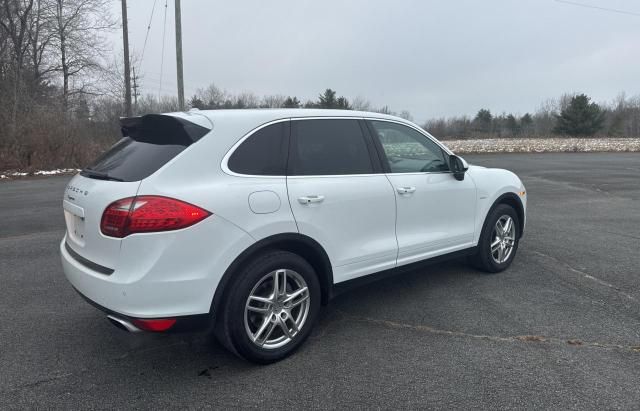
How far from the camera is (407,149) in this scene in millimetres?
4242

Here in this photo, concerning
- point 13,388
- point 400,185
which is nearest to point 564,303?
point 400,185

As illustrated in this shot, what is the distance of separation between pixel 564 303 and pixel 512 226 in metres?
1.18

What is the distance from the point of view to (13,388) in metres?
2.93

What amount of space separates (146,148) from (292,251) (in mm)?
1204

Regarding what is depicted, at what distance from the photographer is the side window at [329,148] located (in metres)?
3.41

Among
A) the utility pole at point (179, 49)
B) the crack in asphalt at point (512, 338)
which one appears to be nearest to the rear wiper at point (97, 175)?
the crack in asphalt at point (512, 338)

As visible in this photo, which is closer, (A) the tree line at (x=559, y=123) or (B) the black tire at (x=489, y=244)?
(B) the black tire at (x=489, y=244)

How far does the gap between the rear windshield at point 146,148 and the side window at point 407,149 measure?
1.65 metres

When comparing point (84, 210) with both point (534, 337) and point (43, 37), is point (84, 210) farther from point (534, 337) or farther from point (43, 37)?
point (43, 37)

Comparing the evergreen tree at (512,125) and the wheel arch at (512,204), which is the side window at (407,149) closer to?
the wheel arch at (512,204)

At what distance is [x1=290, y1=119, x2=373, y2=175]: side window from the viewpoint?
11.2ft

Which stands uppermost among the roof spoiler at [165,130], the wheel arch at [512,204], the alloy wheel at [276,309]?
the roof spoiler at [165,130]

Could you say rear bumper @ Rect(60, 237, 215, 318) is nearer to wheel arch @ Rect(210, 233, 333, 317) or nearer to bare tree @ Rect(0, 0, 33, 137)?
wheel arch @ Rect(210, 233, 333, 317)

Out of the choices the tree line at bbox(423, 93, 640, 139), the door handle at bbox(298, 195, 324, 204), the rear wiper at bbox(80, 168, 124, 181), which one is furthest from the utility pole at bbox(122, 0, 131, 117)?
the tree line at bbox(423, 93, 640, 139)
